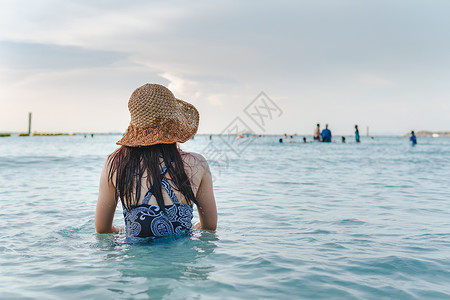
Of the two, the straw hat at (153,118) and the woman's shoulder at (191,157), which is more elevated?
the straw hat at (153,118)

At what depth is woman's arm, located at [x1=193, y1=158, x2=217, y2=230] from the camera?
3326 mm

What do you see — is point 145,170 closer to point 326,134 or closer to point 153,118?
point 153,118

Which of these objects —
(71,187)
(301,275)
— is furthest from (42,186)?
(301,275)

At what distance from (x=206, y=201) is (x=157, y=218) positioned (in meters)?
0.44

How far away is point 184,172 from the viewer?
3.19 metres

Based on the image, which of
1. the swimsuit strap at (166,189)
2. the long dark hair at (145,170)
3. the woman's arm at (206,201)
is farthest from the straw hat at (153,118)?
the woman's arm at (206,201)

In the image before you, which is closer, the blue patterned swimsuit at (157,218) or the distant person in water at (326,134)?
the blue patterned swimsuit at (157,218)

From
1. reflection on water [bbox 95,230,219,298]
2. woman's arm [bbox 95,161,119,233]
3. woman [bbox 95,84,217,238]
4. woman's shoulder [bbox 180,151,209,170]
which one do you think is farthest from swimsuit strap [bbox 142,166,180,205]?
reflection on water [bbox 95,230,219,298]

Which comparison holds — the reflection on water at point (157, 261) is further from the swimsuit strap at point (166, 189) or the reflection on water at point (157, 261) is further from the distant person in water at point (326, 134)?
the distant person in water at point (326, 134)

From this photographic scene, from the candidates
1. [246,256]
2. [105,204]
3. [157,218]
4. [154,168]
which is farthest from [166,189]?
[246,256]

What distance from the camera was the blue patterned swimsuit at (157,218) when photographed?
324 centimetres

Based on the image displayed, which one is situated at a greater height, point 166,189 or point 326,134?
point 326,134

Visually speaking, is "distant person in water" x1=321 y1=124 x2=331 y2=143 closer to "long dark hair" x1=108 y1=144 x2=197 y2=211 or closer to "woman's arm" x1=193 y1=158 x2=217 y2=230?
"woman's arm" x1=193 y1=158 x2=217 y2=230

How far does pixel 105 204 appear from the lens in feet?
11.0
